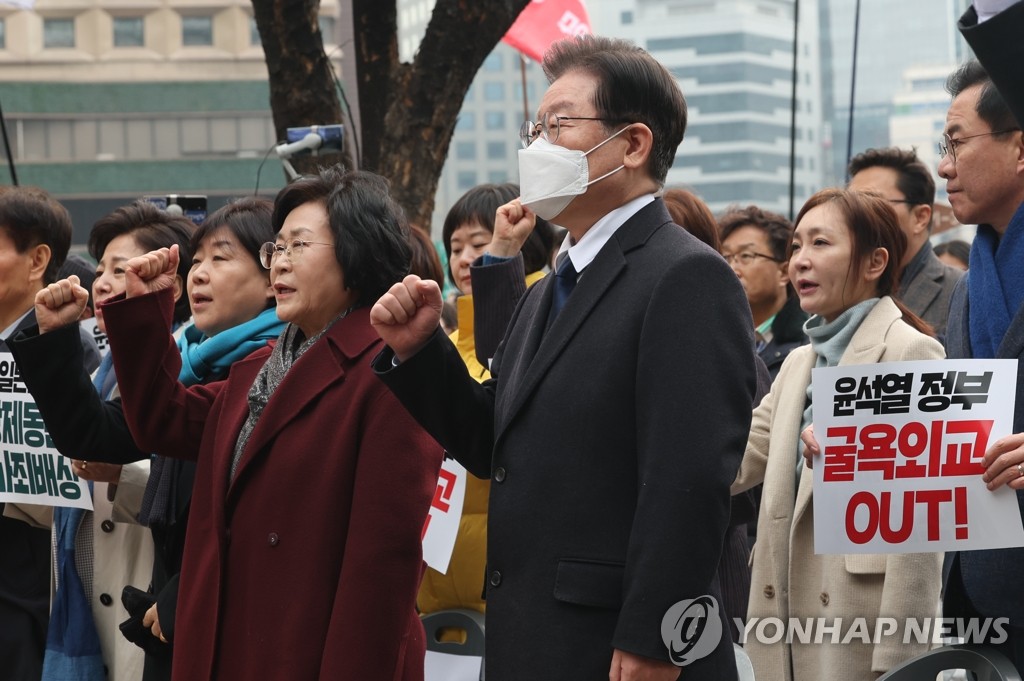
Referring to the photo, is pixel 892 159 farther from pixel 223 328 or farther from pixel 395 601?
pixel 395 601

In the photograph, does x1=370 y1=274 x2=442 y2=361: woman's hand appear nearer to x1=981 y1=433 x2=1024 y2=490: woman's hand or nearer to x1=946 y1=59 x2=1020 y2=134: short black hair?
x1=981 y1=433 x2=1024 y2=490: woman's hand

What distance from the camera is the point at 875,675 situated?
3635 millimetres

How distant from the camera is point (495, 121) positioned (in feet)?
399

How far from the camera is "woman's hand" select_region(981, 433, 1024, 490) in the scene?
301 cm

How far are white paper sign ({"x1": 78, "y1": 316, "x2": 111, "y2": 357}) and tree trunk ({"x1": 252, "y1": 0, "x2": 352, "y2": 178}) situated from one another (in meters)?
1.53

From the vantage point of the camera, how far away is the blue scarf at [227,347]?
393cm

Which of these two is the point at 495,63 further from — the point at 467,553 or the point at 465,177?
the point at 467,553

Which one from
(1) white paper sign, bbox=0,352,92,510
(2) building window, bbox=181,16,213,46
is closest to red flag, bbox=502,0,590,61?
(1) white paper sign, bbox=0,352,92,510

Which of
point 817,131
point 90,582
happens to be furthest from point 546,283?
point 817,131

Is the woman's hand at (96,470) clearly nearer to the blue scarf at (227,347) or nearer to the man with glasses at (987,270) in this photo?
the blue scarf at (227,347)

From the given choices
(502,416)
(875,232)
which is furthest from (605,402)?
(875,232)

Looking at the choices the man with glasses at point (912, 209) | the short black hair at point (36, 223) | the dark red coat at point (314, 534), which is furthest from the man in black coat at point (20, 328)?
the man with glasses at point (912, 209)

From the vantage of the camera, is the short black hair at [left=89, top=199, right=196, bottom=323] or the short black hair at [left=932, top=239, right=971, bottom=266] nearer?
the short black hair at [left=89, top=199, right=196, bottom=323]

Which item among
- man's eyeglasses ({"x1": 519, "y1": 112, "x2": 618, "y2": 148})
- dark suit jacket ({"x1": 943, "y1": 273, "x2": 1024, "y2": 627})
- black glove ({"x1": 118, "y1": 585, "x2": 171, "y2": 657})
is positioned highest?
man's eyeglasses ({"x1": 519, "y1": 112, "x2": 618, "y2": 148})
